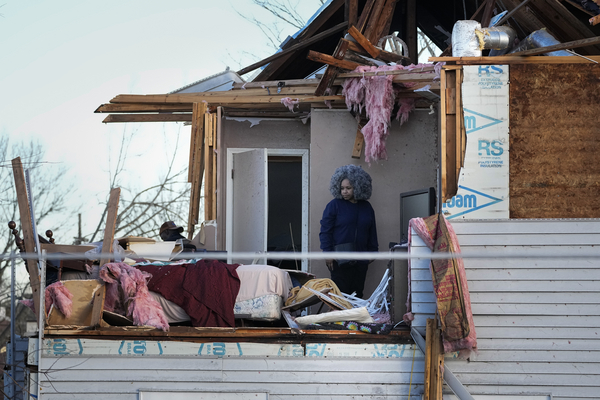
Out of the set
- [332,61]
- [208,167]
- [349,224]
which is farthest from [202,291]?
[208,167]

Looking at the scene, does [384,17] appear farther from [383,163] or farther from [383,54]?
[383,163]

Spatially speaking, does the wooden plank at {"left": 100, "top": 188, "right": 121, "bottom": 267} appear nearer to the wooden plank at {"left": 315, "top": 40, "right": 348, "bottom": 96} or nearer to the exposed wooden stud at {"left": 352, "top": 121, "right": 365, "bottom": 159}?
the wooden plank at {"left": 315, "top": 40, "right": 348, "bottom": 96}

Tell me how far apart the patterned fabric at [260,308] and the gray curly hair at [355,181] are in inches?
79.4

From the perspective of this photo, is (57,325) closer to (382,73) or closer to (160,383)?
(160,383)

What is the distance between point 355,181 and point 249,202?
193cm

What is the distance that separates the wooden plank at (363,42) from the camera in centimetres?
672

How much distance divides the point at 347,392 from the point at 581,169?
2.88 metres

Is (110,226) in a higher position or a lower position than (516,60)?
lower

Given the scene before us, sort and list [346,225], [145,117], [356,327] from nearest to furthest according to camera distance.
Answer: [356,327] → [346,225] → [145,117]

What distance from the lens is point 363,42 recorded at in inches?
272

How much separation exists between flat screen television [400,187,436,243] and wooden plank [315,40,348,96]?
1.71 metres

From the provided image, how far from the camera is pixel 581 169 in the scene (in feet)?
18.0

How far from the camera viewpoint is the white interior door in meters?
8.27

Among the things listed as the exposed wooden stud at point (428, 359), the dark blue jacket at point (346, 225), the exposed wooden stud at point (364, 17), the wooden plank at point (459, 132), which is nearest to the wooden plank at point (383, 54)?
the exposed wooden stud at point (364, 17)
